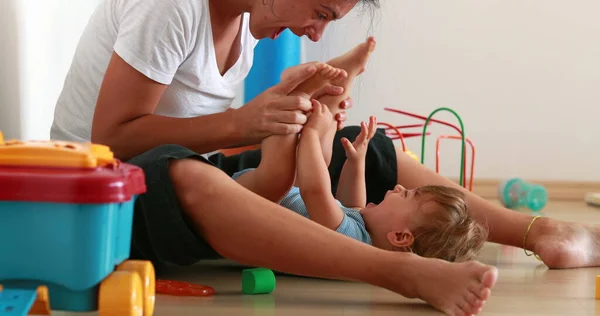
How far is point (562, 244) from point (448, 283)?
0.53 meters

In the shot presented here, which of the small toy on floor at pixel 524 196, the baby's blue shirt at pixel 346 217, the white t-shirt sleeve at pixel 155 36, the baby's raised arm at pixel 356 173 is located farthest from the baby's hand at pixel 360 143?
the small toy on floor at pixel 524 196

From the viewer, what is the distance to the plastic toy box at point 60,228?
0.77m

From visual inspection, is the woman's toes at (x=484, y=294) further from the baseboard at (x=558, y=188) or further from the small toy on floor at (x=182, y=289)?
the baseboard at (x=558, y=188)

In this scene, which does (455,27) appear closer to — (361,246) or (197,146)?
(197,146)

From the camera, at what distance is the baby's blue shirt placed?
1.27 meters

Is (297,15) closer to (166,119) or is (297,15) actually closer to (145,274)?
(166,119)

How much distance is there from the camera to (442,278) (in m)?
1.01

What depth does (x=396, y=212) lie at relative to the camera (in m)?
1.29

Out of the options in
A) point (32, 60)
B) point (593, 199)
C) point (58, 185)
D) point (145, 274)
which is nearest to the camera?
point (58, 185)

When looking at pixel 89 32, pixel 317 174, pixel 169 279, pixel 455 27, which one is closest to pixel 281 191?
pixel 317 174

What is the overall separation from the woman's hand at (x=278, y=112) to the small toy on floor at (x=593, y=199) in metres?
1.79

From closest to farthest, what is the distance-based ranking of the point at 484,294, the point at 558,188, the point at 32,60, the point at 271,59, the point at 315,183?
the point at 484,294, the point at 315,183, the point at 32,60, the point at 271,59, the point at 558,188

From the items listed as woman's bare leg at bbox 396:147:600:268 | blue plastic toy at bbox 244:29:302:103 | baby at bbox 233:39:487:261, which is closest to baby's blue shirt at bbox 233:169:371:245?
baby at bbox 233:39:487:261

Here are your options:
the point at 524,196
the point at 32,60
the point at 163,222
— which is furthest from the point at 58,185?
the point at 524,196
